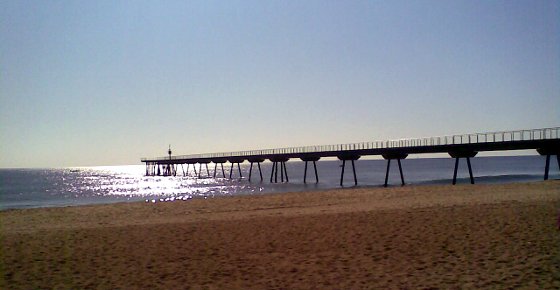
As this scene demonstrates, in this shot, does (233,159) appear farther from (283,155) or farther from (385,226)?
(385,226)

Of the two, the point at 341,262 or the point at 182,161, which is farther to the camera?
the point at 182,161

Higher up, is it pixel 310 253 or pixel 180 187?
pixel 310 253

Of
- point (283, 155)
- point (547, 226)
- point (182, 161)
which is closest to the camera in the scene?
point (547, 226)

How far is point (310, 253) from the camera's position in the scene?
9102mm

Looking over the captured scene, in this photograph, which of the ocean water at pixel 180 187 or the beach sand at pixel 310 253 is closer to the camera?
the beach sand at pixel 310 253

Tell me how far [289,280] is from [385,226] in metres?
5.05

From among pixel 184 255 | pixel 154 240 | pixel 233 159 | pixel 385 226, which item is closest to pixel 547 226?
pixel 385 226

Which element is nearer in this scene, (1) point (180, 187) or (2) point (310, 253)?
(2) point (310, 253)

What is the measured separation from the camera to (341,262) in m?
8.23

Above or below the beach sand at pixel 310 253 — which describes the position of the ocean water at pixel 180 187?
below

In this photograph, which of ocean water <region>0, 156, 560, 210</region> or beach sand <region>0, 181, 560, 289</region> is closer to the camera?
beach sand <region>0, 181, 560, 289</region>

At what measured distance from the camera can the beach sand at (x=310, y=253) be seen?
7.21 meters

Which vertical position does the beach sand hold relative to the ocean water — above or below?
above

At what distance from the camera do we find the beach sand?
23.7ft
